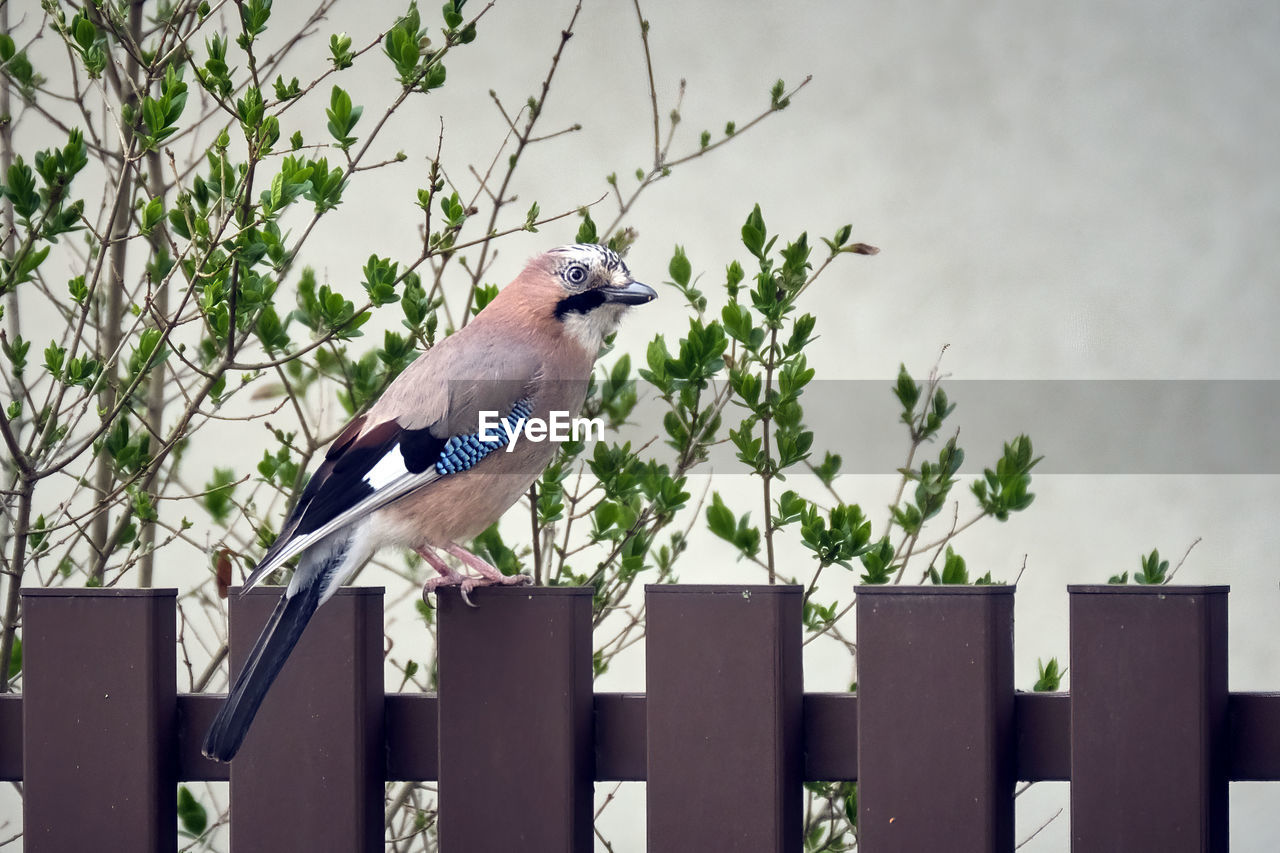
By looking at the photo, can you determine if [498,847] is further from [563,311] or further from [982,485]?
[982,485]

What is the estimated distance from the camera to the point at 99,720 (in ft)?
7.35

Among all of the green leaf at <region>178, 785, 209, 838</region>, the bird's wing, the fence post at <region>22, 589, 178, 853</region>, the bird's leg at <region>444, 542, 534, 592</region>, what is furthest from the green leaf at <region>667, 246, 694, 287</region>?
the green leaf at <region>178, 785, 209, 838</region>

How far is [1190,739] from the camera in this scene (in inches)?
76.1

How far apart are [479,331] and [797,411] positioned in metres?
0.58

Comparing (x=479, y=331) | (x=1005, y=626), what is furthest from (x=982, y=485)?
(x=479, y=331)

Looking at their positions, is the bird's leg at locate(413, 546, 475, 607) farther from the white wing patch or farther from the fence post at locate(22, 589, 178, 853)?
the fence post at locate(22, 589, 178, 853)

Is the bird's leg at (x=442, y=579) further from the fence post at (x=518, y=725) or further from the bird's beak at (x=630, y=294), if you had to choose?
the bird's beak at (x=630, y=294)

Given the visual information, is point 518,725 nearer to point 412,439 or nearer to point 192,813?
point 412,439

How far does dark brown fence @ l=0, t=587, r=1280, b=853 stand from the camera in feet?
6.40

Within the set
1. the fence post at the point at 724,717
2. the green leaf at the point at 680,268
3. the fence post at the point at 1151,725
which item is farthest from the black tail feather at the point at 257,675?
the fence post at the point at 1151,725

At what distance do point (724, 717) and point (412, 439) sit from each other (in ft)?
2.36

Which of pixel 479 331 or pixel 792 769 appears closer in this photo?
pixel 792 769

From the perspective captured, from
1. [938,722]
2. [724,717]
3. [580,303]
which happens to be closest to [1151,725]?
[938,722]

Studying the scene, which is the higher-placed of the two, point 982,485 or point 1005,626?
point 982,485
